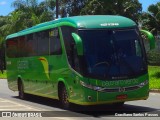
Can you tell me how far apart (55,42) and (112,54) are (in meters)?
2.92

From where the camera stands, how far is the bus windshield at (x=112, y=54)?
12.9 meters

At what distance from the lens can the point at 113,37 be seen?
43.5ft

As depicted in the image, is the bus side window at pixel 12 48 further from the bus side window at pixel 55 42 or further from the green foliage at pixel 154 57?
the green foliage at pixel 154 57

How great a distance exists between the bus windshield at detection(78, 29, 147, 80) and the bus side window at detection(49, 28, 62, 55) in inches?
75.0

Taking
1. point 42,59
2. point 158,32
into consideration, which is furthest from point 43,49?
point 158,32

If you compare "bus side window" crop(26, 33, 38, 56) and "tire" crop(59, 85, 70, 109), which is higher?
"bus side window" crop(26, 33, 38, 56)

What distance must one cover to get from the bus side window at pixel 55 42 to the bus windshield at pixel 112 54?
75.0 inches

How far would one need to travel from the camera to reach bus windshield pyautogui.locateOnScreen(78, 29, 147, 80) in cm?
1287

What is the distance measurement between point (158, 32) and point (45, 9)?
1933 cm

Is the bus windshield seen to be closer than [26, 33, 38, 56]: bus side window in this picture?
Yes

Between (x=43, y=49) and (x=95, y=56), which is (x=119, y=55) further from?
(x=43, y=49)

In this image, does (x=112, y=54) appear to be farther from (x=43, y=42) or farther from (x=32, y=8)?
(x=32, y=8)

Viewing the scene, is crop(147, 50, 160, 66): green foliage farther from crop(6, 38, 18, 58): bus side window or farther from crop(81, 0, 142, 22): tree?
crop(6, 38, 18, 58): bus side window

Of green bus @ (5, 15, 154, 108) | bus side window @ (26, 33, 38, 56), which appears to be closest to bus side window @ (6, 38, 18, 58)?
bus side window @ (26, 33, 38, 56)
